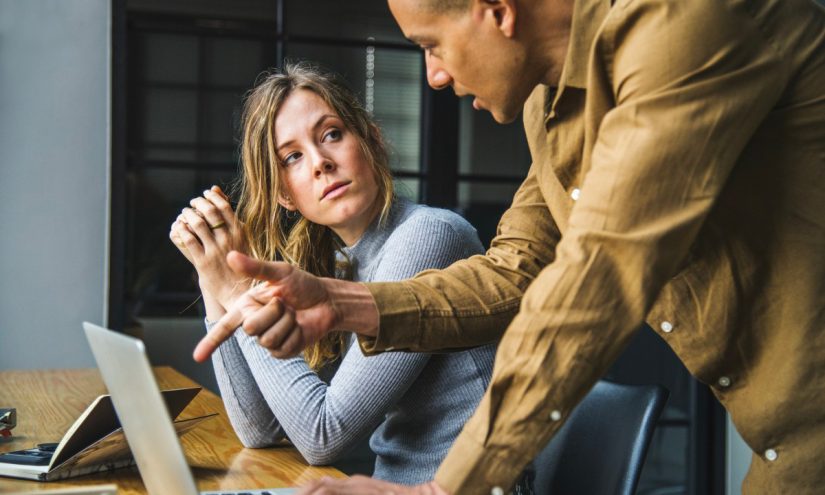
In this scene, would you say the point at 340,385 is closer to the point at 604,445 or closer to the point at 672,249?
the point at 604,445

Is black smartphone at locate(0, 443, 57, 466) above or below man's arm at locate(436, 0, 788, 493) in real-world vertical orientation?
below

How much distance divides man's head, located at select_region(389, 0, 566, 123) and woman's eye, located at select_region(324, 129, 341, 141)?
78 centimetres

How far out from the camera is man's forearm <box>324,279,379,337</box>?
3.71 feet

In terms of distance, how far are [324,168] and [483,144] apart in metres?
2.10

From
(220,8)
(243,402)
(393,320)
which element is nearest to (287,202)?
(243,402)

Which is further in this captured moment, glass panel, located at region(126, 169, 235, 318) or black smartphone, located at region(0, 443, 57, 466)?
glass panel, located at region(126, 169, 235, 318)

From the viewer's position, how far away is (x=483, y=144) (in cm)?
389

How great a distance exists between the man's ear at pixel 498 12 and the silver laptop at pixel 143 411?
498 mm

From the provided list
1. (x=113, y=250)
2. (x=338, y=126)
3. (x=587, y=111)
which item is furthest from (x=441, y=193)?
(x=587, y=111)

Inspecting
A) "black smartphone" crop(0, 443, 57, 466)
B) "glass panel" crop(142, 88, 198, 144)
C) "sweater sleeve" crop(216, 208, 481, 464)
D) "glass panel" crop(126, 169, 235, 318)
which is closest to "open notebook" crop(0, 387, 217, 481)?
"black smartphone" crop(0, 443, 57, 466)

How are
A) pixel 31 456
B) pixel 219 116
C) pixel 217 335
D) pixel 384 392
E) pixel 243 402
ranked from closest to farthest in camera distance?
1. pixel 217 335
2. pixel 31 456
3. pixel 384 392
4. pixel 243 402
5. pixel 219 116

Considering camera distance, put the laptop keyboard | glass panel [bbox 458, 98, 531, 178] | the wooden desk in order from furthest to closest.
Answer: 1. glass panel [bbox 458, 98, 531, 178]
2. the wooden desk
3. the laptop keyboard

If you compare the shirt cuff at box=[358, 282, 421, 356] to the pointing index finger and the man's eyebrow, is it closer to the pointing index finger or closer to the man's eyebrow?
the pointing index finger

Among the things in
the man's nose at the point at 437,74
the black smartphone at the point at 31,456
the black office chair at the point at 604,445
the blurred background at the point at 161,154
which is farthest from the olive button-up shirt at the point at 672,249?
the blurred background at the point at 161,154
